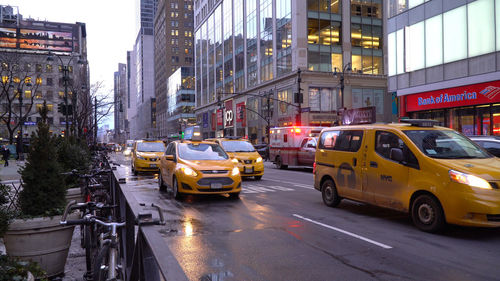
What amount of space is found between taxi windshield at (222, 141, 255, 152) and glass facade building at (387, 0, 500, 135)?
15.6 m

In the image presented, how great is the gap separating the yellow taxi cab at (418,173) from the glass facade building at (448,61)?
18.7 metres

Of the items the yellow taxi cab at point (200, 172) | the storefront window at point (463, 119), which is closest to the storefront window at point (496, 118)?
the storefront window at point (463, 119)

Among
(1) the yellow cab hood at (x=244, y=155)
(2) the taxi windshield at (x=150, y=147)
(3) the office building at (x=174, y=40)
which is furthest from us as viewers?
(3) the office building at (x=174, y=40)

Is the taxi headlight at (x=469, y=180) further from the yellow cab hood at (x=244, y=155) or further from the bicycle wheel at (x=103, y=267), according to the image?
the yellow cab hood at (x=244, y=155)

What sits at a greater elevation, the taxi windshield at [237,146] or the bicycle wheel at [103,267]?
the taxi windshield at [237,146]

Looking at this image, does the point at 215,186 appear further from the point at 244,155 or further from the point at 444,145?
the point at 244,155

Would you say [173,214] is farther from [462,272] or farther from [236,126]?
[236,126]

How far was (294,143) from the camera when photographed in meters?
23.4

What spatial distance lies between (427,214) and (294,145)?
16.5 metres

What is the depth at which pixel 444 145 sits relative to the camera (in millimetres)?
7488

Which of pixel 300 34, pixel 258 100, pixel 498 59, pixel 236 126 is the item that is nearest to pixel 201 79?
pixel 236 126

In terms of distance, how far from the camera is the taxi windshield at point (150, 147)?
69.5 feet

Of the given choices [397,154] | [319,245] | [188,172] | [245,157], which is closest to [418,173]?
[397,154]

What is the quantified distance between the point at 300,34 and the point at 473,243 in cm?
4220
